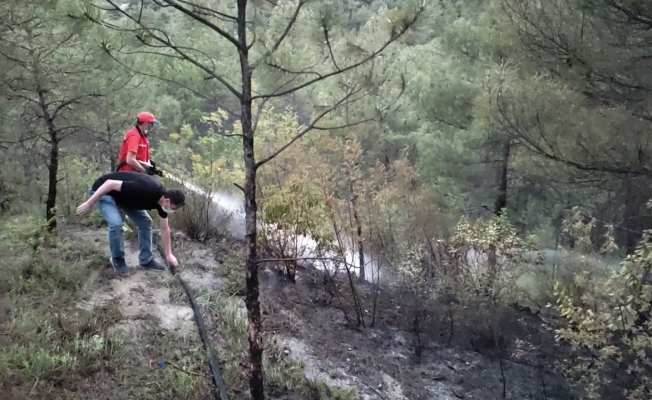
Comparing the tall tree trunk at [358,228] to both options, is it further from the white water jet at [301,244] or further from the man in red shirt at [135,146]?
the man in red shirt at [135,146]

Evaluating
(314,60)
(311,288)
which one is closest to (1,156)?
(311,288)

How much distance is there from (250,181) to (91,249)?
3684 millimetres

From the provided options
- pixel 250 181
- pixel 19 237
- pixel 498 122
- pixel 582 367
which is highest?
pixel 498 122

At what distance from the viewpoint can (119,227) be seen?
17.2 feet

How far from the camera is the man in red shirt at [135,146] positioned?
5.72 meters

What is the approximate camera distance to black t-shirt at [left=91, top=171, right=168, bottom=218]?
17.1ft

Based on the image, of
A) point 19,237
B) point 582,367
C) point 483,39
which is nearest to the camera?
point 582,367

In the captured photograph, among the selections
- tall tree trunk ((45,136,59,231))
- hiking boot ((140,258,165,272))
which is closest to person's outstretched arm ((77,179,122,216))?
hiking boot ((140,258,165,272))

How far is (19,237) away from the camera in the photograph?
17.3ft

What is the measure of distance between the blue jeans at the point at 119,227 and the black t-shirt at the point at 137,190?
13 centimetres

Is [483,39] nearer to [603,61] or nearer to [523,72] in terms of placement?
[523,72]

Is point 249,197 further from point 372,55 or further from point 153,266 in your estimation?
point 153,266

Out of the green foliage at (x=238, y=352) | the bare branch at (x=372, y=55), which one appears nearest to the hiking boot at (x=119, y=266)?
the green foliage at (x=238, y=352)

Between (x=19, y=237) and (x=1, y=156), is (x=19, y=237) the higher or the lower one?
the lower one
